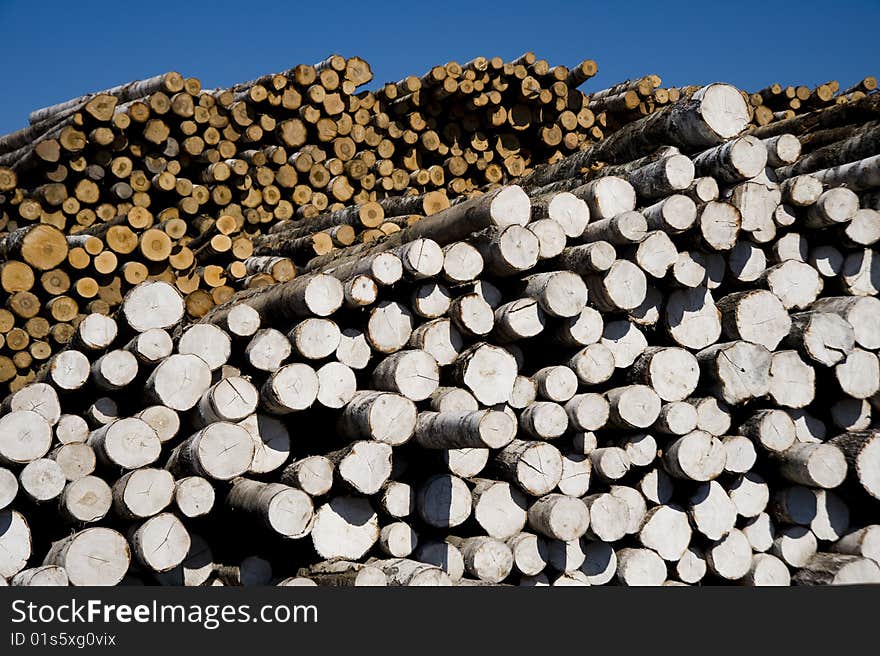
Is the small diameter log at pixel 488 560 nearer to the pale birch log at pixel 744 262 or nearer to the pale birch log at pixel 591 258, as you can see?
the pale birch log at pixel 591 258

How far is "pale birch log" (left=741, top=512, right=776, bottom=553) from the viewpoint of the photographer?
443cm

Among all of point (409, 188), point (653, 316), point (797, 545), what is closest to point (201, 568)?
point (653, 316)

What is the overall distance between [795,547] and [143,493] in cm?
335

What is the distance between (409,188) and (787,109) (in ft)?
14.9

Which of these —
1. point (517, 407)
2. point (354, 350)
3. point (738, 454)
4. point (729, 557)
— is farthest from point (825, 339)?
point (354, 350)

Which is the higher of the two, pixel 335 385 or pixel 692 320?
pixel 692 320

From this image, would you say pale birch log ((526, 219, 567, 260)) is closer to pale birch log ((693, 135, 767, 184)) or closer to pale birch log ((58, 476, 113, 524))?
pale birch log ((693, 135, 767, 184))

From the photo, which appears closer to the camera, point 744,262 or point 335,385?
point 335,385

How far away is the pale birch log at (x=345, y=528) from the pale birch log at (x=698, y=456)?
1550mm

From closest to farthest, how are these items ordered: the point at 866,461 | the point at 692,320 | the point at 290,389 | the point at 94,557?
1. the point at 94,557
2. the point at 290,389
3. the point at 866,461
4. the point at 692,320

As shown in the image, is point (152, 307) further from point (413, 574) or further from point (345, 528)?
point (413, 574)

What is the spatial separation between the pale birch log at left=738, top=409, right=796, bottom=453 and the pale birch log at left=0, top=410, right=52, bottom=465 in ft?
11.9

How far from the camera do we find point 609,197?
468 cm

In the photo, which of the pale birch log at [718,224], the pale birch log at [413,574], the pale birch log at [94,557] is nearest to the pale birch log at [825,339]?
the pale birch log at [718,224]
